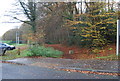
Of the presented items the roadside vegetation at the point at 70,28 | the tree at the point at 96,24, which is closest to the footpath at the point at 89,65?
the roadside vegetation at the point at 70,28

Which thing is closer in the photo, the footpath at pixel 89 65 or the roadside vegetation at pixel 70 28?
the footpath at pixel 89 65

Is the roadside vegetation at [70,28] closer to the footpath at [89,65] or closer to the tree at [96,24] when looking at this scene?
the tree at [96,24]

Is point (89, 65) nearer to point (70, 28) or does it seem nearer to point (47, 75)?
point (47, 75)

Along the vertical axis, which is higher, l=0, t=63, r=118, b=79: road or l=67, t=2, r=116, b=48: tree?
l=67, t=2, r=116, b=48: tree

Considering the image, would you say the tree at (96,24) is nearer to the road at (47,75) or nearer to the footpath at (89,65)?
the footpath at (89,65)

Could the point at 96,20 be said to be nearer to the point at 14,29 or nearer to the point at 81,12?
the point at 81,12

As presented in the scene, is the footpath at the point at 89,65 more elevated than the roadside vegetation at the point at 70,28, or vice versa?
the roadside vegetation at the point at 70,28

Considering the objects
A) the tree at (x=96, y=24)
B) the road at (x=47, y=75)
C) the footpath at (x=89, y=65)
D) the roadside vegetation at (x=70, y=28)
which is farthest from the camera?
the tree at (x=96, y=24)

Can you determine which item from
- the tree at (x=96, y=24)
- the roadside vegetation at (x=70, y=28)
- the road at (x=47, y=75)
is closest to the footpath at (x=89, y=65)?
the road at (x=47, y=75)

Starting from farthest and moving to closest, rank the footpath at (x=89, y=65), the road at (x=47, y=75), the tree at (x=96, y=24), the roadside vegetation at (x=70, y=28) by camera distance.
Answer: the tree at (x=96, y=24) → the roadside vegetation at (x=70, y=28) → the footpath at (x=89, y=65) → the road at (x=47, y=75)

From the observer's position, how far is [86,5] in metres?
8.75

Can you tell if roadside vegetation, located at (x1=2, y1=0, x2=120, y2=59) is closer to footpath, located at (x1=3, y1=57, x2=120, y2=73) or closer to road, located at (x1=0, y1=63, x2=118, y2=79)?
footpath, located at (x1=3, y1=57, x2=120, y2=73)

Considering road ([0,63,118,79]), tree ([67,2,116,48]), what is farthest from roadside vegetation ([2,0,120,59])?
road ([0,63,118,79])

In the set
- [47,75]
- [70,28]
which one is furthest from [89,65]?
[70,28]
